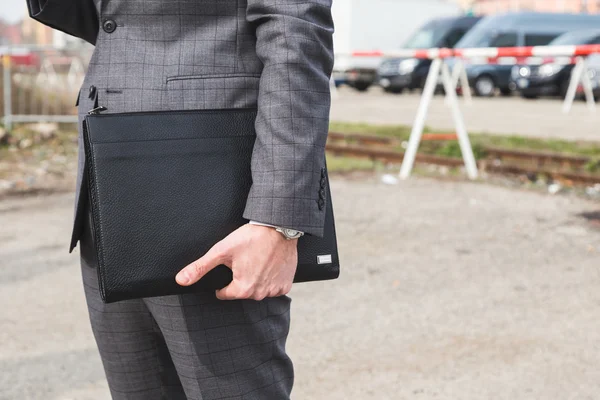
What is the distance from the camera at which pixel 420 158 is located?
938 centimetres

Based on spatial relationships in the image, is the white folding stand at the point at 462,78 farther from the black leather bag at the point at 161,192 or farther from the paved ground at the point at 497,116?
the black leather bag at the point at 161,192

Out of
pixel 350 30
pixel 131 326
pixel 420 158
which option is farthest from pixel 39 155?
pixel 350 30

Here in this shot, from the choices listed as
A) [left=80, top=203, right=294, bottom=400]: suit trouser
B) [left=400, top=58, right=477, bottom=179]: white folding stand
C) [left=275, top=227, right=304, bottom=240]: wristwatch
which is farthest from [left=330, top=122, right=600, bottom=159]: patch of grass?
[left=275, top=227, right=304, bottom=240]: wristwatch

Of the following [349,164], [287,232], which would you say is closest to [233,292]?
[287,232]

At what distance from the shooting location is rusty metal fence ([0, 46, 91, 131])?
12.9 m

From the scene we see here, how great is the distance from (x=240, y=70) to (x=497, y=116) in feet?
47.8

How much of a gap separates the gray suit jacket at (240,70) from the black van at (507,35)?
73.0 feet

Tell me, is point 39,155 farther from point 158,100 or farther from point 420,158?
point 158,100

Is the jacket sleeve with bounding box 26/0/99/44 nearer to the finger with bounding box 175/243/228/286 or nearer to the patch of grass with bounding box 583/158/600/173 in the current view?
the finger with bounding box 175/243/228/286

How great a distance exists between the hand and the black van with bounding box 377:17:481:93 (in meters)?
23.2

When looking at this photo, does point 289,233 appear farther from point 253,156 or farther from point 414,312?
point 414,312

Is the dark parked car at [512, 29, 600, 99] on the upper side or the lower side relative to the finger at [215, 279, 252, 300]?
lower

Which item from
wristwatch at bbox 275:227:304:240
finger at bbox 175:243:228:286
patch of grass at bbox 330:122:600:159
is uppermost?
wristwatch at bbox 275:227:304:240

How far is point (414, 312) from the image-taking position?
4352 mm
